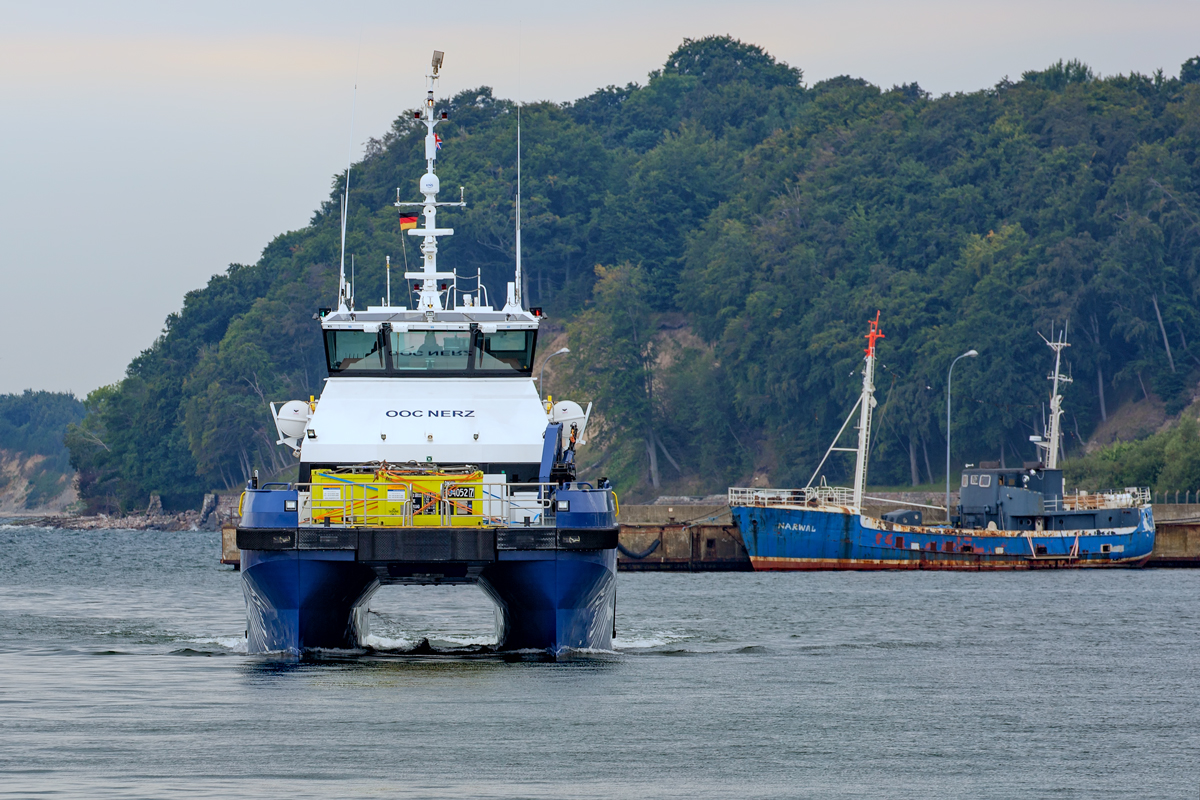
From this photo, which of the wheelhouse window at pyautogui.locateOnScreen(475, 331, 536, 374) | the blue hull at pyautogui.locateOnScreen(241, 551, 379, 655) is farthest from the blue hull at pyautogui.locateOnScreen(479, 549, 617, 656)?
the wheelhouse window at pyautogui.locateOnScreen(475, 331, 536, 374)

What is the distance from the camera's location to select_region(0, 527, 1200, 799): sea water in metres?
17.7

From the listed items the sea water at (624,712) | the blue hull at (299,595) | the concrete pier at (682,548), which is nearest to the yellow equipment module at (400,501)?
the blue hull at (299,595)

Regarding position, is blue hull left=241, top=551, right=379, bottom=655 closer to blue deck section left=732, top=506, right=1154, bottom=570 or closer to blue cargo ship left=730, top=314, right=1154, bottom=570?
blue cargo ship left=730, top=314, right=1154, bottom=570

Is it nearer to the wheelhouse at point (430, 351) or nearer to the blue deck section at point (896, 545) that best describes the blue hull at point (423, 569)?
the wheelhouse at point (430, 351)

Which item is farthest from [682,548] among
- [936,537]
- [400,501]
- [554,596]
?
[400,501]

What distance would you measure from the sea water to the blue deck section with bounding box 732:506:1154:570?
3106 cm

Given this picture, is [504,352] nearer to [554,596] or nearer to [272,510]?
[554,596]

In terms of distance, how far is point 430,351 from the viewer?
97.1 ft

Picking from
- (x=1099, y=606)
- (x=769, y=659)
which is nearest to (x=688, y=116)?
(x=1099, y=606)

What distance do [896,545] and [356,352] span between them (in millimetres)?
46872

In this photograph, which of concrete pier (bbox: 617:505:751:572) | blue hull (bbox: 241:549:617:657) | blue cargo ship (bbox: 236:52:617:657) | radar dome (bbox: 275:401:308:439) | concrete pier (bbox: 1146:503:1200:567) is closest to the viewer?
blue cargo ship (bbox: 236:52:617:657)

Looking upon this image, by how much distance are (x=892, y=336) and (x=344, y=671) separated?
9573 centimetres

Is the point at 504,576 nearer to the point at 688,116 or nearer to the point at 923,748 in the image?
the point at 923,748

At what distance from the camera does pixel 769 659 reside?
30.5m
